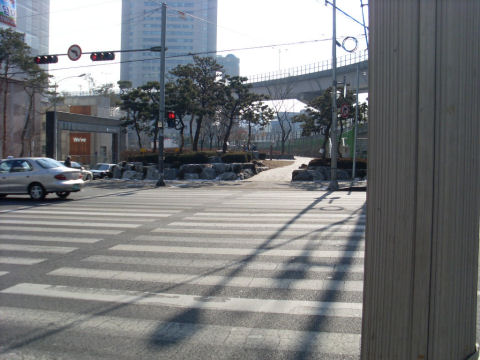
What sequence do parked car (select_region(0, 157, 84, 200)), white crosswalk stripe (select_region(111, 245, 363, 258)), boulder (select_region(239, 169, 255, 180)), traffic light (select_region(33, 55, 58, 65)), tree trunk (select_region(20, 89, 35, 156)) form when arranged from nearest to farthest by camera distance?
white crosswalk stripe (select_region(111, 245, 363, 258)), parked car (select_region(0, 157, 84, 200)), traffic light (select_region(33, 55, 58, 65)), boulder (select_region(239, 169, 255, 180)), tree trunk (select_region(20, 89, 35, 156))

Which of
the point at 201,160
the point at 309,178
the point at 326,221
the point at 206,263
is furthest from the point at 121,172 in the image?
the point at 206,263

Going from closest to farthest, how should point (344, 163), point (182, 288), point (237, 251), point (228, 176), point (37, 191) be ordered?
point (182, 288), point (237, 251), point (37, 191), point (228, 176), point (344, 163)

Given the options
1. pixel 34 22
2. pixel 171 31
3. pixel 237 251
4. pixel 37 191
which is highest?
pixel 171 31

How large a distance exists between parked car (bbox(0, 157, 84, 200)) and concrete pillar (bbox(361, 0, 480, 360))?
50.3ft

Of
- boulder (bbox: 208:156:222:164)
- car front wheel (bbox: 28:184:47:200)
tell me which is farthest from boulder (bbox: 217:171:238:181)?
car front wheel (bbox: 28:184:47:200)

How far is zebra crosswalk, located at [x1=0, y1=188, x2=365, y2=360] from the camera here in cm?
426

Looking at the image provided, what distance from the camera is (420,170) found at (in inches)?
102

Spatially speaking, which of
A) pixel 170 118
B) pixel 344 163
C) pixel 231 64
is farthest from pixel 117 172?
pixel 231 64

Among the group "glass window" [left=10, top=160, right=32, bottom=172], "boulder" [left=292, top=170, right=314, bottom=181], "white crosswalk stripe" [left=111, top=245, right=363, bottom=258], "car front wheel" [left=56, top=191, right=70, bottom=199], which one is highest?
"glass window" [left=10, top=160, right=32, bottom=172]

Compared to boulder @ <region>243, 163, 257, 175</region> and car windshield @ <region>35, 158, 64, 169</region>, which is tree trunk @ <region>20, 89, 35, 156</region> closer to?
boulder @ <region>243, 163, 257, 175</region>

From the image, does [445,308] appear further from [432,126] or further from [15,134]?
[15,134]

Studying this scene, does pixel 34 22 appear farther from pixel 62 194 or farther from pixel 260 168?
pixel 62 194

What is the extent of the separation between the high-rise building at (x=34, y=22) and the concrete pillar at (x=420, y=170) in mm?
96321

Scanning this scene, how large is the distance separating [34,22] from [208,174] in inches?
3407
